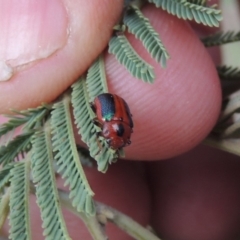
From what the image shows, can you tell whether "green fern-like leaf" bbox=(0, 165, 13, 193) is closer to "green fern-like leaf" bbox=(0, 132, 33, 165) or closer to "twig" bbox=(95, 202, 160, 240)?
"green fern-like leaf" bbox=(0, 132, 33, 165)

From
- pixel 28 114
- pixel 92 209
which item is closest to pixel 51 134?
pixel 28 114

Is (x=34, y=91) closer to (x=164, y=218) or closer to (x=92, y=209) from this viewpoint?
(x=92, y=209)

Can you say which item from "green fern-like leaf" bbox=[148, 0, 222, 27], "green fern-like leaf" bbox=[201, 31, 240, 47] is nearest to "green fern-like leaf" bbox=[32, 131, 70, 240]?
"green fern-like leaf" bbox=[148, 0, 222, 27]

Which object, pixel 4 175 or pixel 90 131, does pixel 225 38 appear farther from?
pixel 4 175

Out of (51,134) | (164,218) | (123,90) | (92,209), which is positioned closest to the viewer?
(92,209)

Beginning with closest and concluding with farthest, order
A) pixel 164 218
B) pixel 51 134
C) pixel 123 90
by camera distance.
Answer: pixel 51 134, pixel 123 90, pixel 164 218

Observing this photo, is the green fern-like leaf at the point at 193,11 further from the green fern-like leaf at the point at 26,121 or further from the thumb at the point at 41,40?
the green fern-like leaf at the point at 26,121

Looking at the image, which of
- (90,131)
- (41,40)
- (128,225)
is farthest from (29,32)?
(128,225)
